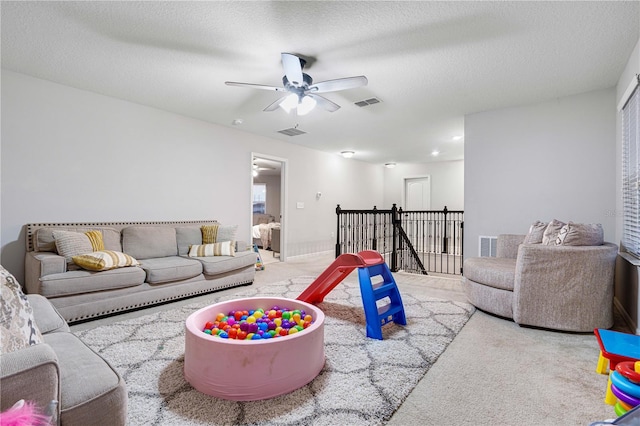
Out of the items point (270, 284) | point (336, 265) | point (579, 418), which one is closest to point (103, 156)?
point (270, 284)

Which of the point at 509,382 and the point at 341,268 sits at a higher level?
the point at 341,268

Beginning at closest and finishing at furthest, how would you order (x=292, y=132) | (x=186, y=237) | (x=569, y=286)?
(x=569, y=286)
(x=186, y=237)
(x=292, y=132)

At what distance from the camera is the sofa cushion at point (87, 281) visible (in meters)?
2.52

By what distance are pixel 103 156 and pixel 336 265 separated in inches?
128

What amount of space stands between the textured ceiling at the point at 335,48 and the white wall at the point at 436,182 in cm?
442

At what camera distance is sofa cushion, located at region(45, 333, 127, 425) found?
0.97m

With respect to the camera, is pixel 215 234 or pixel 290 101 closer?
pixel 290 101

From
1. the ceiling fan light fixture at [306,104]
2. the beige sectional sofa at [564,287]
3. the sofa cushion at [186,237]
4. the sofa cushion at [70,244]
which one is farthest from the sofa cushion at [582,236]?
the sofa cushion at [70,244]

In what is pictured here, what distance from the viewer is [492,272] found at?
285cm

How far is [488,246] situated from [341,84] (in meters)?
3.12

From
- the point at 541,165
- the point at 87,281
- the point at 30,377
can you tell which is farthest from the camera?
the point at 541,165

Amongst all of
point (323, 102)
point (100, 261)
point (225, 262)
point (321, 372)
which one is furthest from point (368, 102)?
point (100, 261)

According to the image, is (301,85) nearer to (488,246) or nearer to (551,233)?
(551,233)

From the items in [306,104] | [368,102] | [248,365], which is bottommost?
[248,365]
